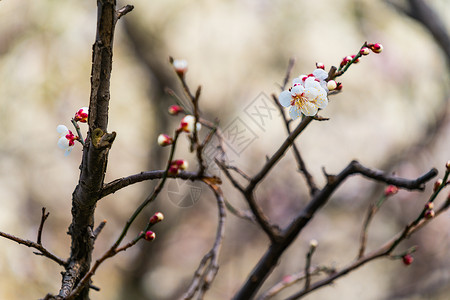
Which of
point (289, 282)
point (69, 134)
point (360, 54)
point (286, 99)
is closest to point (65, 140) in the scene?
point (69, 134)

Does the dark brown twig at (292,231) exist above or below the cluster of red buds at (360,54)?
below

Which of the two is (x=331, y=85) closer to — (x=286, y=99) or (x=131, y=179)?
(x=286, y=99)

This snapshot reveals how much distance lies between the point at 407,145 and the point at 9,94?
3.19 meters

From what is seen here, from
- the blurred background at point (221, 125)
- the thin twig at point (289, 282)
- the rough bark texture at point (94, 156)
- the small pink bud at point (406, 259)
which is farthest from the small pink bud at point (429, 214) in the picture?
the blurred background at point (221, 125)

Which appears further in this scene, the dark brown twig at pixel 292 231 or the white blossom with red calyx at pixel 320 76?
the dark brown twig at pixel 292 231

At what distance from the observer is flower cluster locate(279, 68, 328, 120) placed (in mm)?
733

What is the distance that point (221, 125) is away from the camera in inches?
139

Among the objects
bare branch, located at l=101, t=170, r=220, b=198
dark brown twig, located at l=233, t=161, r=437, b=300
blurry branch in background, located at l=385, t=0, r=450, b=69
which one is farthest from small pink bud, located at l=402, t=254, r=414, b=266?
blurry branch in background, located at l=385, t=0, r=450, b=69

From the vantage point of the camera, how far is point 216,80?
397 centimetres

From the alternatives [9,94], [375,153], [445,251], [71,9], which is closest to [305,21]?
[375,153]

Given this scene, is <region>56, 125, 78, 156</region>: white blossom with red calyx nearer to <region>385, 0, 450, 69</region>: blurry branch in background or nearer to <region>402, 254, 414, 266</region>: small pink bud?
<region>402, 254, 414, 266</region>: small pink bud

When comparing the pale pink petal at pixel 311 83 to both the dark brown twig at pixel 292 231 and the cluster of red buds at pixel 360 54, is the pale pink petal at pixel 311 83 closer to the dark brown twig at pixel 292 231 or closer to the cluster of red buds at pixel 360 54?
the cluster of red buds at pixel 360 54

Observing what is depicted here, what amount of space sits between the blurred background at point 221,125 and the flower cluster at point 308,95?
101 inches

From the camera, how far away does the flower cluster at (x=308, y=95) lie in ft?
2.40
